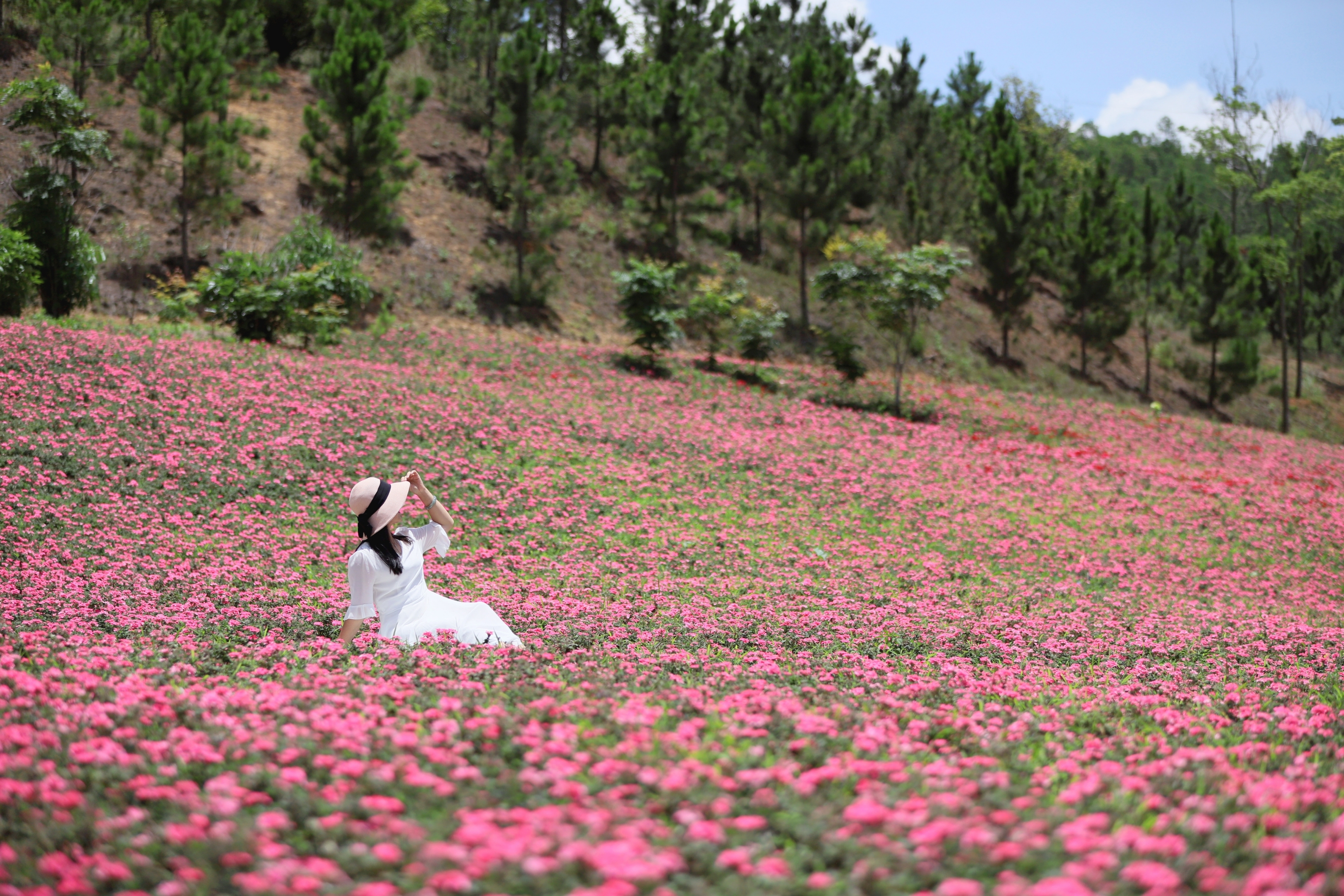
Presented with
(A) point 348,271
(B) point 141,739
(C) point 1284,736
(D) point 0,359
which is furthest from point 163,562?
(A) point 348,271

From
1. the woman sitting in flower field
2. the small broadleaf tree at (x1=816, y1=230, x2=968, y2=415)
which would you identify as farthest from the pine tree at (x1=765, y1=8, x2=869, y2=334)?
the woman sitting in flower field

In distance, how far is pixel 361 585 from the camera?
16.9ft

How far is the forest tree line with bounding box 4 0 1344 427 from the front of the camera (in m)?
20.9

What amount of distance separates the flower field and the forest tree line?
8.53 metres

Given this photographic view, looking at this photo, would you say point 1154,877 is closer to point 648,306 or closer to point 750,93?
point 648,306

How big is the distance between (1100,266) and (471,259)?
2360cm

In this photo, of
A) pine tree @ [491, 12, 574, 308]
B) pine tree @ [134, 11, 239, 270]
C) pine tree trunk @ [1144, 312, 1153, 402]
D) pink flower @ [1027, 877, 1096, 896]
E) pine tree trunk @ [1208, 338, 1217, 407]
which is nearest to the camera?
pink flower @ [1027, 877, 1096, 896]

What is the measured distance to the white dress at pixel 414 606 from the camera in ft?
16.9

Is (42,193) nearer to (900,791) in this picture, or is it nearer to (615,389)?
(615,389)

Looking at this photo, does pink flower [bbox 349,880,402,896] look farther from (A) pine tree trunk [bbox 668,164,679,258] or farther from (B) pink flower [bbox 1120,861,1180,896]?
(A) pine tree trunk [bbox 668,164,679,258]

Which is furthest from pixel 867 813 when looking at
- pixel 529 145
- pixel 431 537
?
pixel 529 145

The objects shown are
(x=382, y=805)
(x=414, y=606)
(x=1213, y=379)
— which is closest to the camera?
(x=382, y=805)

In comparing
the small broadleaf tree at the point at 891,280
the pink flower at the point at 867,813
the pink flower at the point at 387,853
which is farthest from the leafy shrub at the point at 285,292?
the pink flower at the point at 867,813

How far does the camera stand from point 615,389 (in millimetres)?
17953
